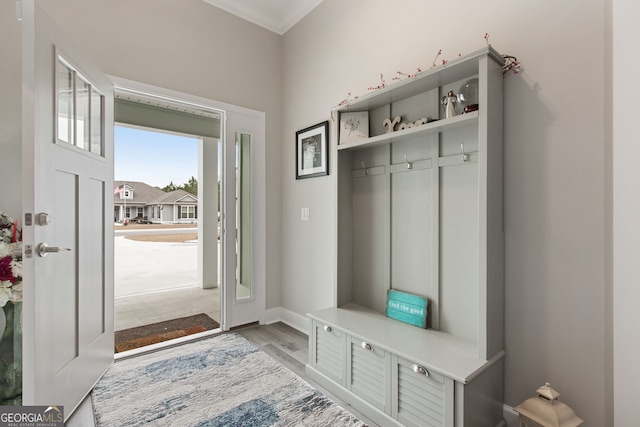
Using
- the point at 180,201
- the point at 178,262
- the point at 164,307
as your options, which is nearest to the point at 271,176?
the point at 164,307

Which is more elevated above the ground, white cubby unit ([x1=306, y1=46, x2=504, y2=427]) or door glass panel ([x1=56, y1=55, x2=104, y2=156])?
door glass panel ([x1=56, y1=55, x2=104, y2=156])

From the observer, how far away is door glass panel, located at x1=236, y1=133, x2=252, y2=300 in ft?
10.3

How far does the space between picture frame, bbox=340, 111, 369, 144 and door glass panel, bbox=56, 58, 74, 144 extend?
5.51 feet

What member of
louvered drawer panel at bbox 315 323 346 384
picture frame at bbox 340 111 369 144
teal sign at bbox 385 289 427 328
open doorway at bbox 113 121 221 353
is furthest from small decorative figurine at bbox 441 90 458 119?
open doorway at bbox 113 121 221 353

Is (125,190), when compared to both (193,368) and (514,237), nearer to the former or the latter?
(193,368)

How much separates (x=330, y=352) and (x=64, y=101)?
2.16m

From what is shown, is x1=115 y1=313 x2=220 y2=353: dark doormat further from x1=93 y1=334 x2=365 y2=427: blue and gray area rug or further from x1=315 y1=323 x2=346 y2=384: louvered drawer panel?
x1=315 y1=323 x2=346 y2=384: louvered drawer panel

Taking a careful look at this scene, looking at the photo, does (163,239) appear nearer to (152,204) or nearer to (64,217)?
(152,204)

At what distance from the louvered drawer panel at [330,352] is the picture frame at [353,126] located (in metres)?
1.34

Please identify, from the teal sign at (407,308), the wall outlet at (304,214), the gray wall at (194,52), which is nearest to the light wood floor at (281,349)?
the gray wall at (194,52)

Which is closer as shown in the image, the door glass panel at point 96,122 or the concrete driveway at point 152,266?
the door glass panel at point 96,122

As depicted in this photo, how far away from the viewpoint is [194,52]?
2736 millimetres

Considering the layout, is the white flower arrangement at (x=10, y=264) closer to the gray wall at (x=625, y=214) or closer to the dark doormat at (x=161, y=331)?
the dark doormat at (x=161, y=331)

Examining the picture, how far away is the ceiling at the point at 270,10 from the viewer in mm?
2895
